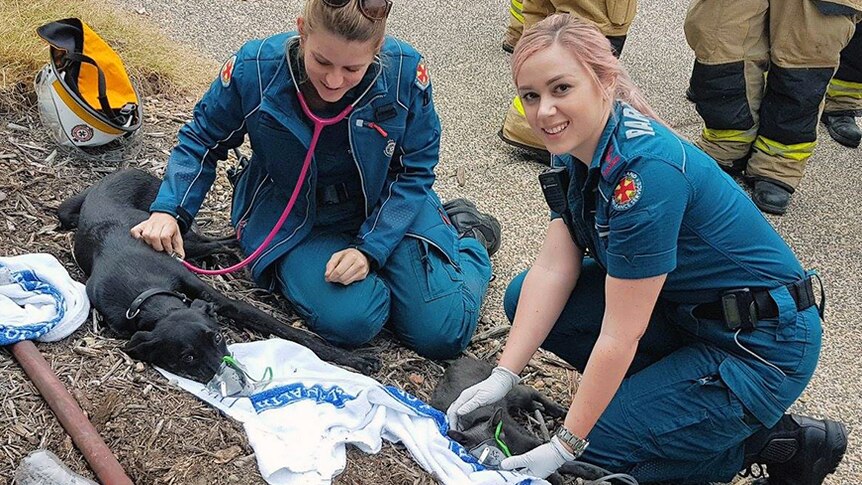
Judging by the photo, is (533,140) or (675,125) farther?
(675,125)

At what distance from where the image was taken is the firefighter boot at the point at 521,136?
4.38m

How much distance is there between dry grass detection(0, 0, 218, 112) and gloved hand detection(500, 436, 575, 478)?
2698mm

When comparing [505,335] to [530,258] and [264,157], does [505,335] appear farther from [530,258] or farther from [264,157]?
[264,157]

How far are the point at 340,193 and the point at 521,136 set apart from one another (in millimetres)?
1571

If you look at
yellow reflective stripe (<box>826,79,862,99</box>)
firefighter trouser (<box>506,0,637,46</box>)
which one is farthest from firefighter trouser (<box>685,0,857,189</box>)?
yellow reflective stripe (<box>826,79,862,99</box>)

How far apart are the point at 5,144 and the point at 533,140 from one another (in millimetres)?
2407

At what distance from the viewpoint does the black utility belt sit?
243 cm

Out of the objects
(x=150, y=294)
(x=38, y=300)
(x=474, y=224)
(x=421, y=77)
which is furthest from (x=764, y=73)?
(x=38, y=300)

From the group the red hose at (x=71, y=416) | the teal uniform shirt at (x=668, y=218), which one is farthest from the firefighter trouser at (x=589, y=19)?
the red hose at (x=71, y=416)

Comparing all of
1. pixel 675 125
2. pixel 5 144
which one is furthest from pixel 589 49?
pixel 675 125

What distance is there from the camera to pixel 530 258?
3812mm

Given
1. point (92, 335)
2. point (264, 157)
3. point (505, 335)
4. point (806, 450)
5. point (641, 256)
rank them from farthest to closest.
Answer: point (505, 335) → point (264, 157) → point (92, 335) → point (806, 450) → point (641, 256)

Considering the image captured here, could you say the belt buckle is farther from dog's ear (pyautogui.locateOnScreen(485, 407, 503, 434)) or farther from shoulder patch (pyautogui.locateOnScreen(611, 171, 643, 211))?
dog's ear (pyautogui.locateOnScreen(485, 407, 503, 434))

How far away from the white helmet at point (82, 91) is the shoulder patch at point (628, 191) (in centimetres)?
226
